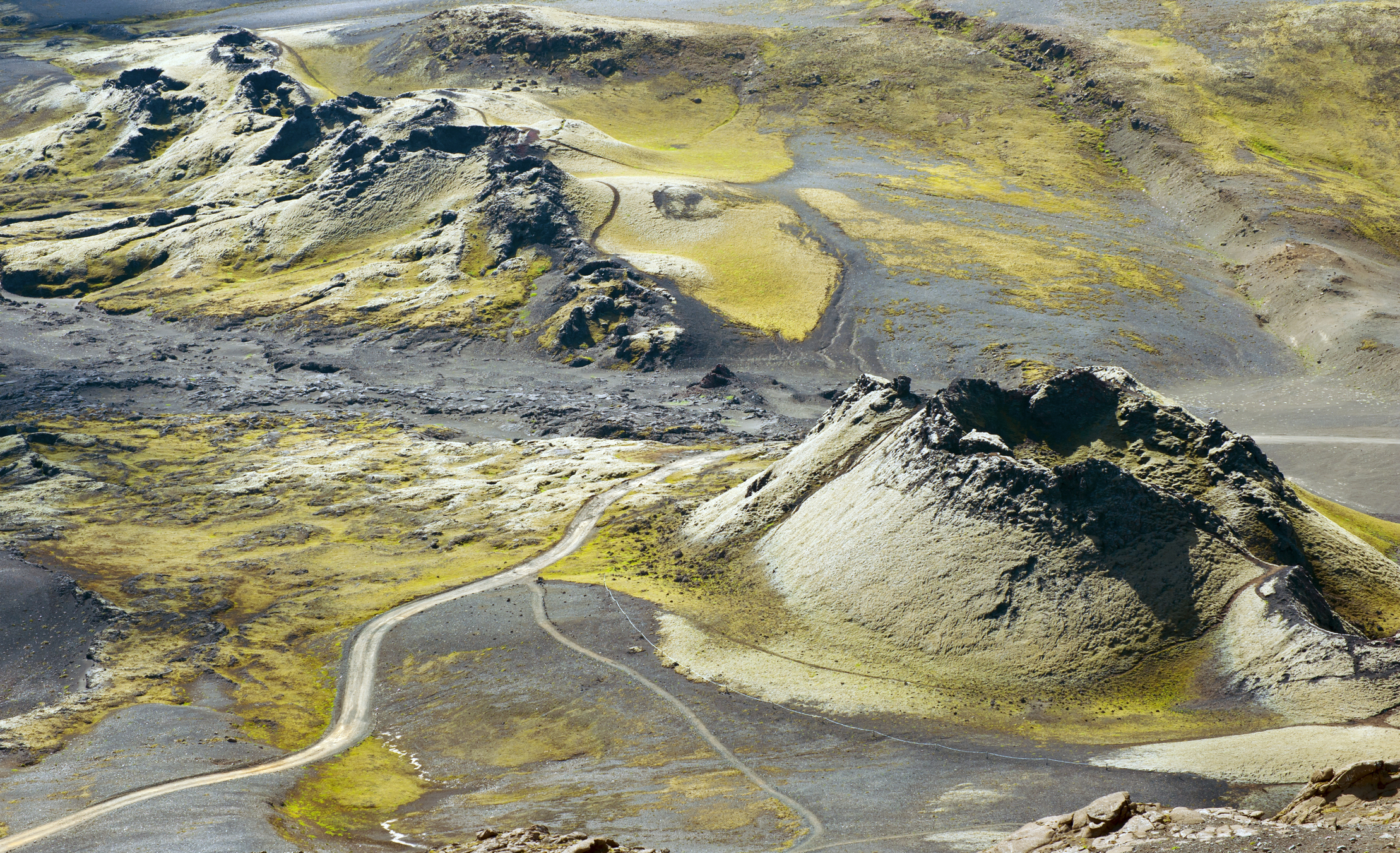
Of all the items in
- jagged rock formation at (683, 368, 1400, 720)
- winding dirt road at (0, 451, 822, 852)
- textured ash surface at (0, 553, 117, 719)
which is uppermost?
jagged rock formation at (683, 368, 1400, 720)

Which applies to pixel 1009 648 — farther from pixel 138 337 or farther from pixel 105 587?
pixel 138 337

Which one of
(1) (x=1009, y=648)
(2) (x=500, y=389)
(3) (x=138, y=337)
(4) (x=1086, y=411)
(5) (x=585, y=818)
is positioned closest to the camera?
(5) (x=585, y=818)

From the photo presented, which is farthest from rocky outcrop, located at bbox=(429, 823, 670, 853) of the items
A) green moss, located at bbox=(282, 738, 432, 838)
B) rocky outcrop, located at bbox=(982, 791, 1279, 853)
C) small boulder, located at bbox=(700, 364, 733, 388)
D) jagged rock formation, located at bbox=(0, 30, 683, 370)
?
jagged rock formation, located at bbox=(0, 30, 683, 370)

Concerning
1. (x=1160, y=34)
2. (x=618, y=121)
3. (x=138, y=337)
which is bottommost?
(x=138, y=337)

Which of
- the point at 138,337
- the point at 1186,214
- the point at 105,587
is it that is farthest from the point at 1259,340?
the point at 138,337

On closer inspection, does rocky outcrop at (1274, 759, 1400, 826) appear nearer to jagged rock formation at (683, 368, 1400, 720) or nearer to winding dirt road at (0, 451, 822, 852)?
jagged rock formation at (683, 368, 1400, 720)

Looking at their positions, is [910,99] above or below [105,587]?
above
